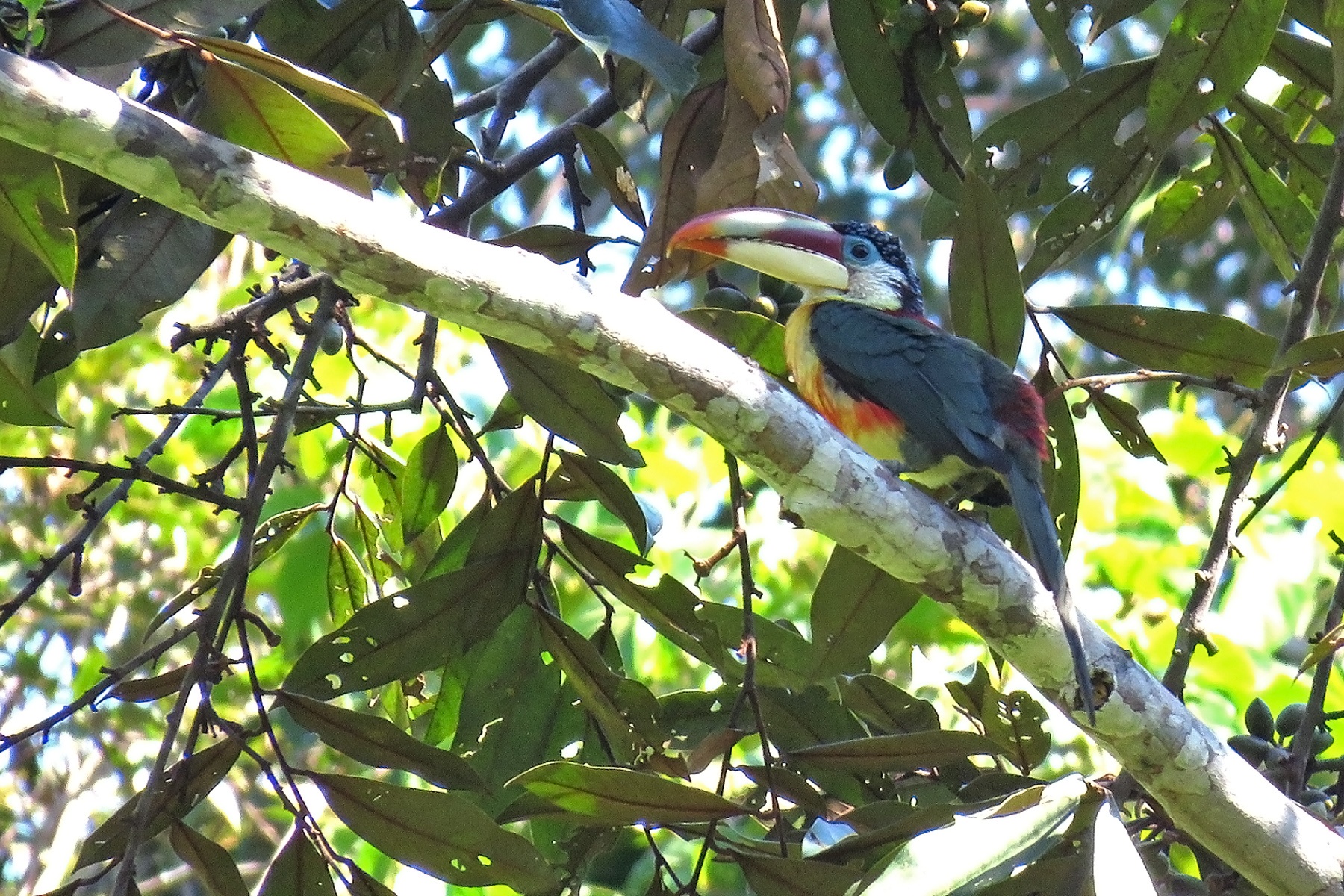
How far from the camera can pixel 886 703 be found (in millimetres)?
3162

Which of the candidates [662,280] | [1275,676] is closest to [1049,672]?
[662,280]

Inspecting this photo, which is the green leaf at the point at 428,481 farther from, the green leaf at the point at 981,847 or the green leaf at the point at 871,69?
the green leaf at the point at 981,847

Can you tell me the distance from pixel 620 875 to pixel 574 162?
284 centimetres

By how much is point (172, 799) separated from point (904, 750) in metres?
1.37

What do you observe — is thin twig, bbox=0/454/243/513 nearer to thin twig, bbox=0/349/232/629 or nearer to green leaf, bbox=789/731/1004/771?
thin twig, bbox=0/349/232/629

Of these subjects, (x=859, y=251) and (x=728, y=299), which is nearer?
(x=728, y=299)

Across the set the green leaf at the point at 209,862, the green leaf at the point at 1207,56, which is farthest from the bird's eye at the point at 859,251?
the green leaf at the point at 209,862

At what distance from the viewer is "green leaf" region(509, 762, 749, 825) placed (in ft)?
7.97

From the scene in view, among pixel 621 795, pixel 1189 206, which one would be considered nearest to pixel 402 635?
pixel 621 795

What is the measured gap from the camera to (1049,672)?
8.05ft

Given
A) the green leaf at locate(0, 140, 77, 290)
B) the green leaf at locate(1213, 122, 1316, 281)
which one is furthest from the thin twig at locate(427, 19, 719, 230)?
the green leaf at locate(1213, 122, 1316, 281)

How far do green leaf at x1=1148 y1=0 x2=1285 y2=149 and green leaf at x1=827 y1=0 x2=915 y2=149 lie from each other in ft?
1.77

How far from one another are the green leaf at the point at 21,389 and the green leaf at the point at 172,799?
2.22 feet

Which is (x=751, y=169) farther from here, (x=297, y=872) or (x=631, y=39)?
(x=297, y=872)
